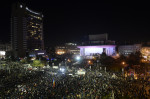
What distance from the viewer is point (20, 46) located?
69188 millimetres

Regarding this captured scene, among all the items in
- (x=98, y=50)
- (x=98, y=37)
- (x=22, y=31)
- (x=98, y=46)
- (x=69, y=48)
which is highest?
(x=22, y=31)

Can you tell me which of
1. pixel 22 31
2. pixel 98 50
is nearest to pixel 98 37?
pixel 98 50

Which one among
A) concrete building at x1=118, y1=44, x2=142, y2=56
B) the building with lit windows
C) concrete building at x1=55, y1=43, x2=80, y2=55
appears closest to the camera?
the building with lit windows

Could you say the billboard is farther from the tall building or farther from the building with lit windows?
the tall building

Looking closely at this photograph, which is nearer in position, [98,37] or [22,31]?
[98,37]

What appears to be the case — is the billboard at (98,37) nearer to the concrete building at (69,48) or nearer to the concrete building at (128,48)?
the concrete building at (128,48)

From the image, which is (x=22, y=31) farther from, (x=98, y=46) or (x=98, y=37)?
(x=98, y=46)

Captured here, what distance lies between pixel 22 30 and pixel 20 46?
27.2 feet

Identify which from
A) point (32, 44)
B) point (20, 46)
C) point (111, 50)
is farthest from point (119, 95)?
point (32, 44)

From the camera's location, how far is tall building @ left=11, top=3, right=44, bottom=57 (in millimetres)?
69062

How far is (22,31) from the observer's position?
231ft

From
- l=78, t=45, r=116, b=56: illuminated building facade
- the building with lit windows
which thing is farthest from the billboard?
l=78, t=45, r=116, b=56: illuminated building facade

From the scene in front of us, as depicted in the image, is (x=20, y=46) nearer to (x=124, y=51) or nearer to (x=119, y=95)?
(x=124, y=51)

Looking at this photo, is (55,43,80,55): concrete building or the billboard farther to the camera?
(55,43,80,55): concrete building
